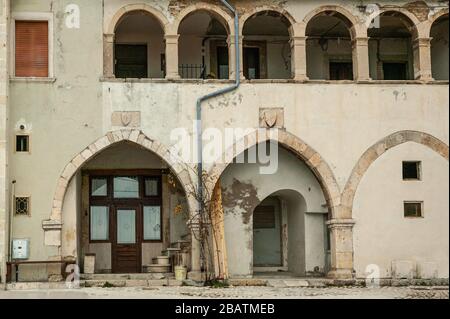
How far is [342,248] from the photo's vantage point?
2650cm

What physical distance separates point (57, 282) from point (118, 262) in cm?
352

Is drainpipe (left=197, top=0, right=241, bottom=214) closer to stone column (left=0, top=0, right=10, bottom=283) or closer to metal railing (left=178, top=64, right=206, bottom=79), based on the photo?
metal railing (left=178, top=64, right=206, bottom=79)

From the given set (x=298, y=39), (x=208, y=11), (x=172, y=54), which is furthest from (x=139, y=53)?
(x=298, y=39)

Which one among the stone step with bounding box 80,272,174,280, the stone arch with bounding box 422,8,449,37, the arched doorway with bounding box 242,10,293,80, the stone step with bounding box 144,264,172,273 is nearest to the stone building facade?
the stone arch with bounding box 422,8,449,37

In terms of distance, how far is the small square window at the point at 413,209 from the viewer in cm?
2694

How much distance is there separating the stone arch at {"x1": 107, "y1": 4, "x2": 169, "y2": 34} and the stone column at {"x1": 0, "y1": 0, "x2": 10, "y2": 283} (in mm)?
2634

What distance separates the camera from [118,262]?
28.4m

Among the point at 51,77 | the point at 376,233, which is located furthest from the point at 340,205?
the point at 51,77

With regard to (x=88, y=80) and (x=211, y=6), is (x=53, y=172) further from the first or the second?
(x=211, y=6)

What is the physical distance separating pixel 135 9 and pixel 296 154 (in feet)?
18.6

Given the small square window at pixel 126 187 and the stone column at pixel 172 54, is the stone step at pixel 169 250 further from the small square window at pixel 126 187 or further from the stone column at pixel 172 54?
the stone column at pixel 172 54

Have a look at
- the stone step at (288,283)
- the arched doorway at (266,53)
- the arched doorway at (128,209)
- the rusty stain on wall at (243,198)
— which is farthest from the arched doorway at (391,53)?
the stone step at (288,283)

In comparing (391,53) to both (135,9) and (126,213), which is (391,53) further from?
(126,213)

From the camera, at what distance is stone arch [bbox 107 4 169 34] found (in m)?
26.2
